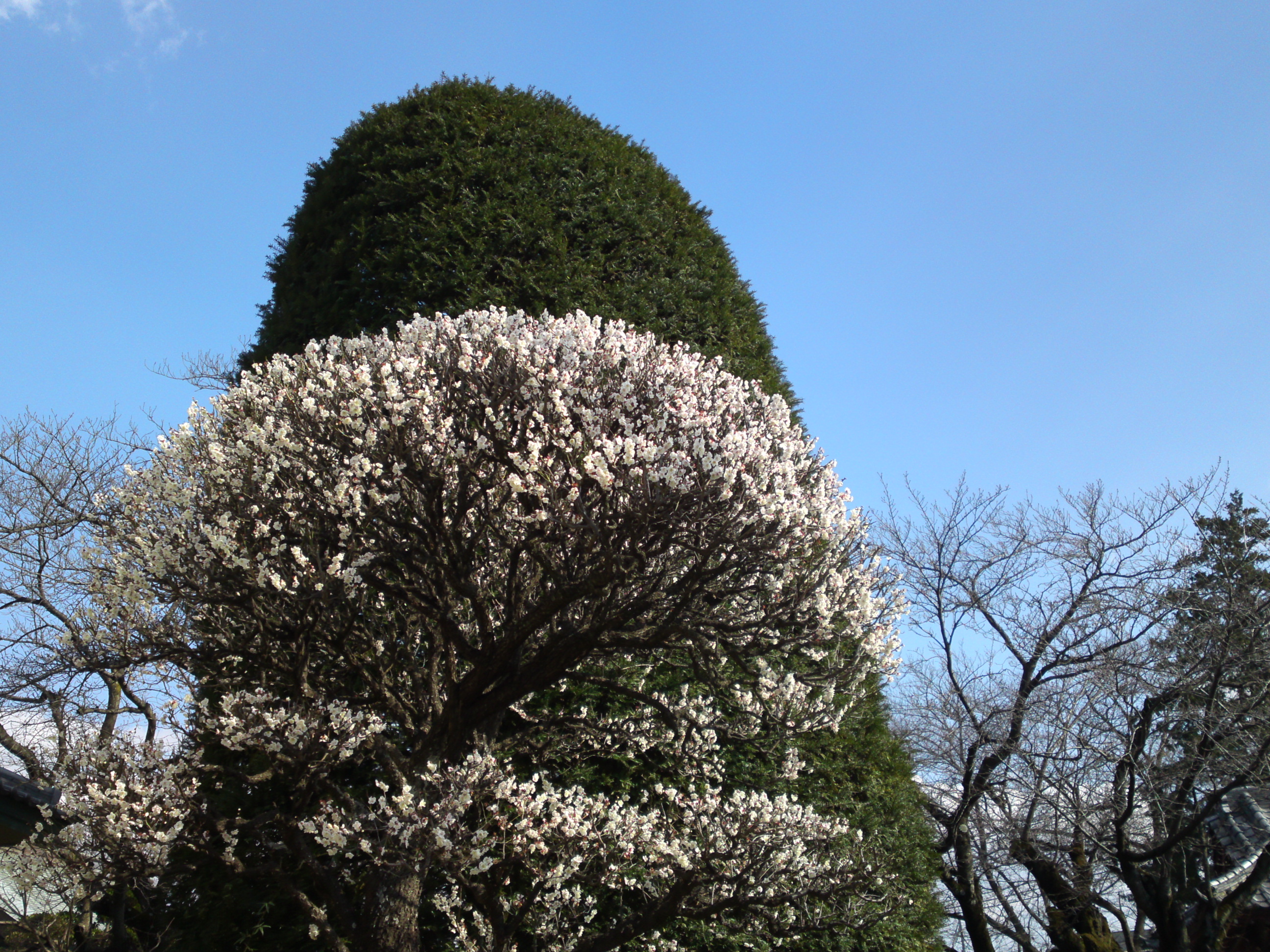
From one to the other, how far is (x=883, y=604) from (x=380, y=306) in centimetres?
566

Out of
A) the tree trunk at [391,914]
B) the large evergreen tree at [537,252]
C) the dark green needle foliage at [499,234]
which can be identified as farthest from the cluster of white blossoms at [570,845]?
the dark green needle foliage at [499,234]

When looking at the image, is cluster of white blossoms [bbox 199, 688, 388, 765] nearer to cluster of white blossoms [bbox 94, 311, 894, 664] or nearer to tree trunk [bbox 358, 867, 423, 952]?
cluster of white blossoms [bbox 94, 311, 894, 664]

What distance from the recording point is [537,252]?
8.19 metres

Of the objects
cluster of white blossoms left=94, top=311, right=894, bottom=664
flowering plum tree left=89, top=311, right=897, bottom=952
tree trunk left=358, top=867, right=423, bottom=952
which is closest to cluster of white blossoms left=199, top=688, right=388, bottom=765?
flowering plum tree left=89, top=311, right=897, bottom=952

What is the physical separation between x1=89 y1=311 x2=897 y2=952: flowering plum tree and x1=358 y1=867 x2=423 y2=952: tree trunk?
2 cm

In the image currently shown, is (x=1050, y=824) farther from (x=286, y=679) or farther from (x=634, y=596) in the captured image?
(x=286, y=679)

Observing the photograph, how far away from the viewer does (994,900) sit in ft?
51.9

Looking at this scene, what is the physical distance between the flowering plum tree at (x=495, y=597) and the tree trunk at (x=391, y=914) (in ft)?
0.05

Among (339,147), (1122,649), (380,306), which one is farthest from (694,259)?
(1122,649)

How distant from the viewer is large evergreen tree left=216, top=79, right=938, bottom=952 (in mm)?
7828

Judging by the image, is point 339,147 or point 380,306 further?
point 339,147

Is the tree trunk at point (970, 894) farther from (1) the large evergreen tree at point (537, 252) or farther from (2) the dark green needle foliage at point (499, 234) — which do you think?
(2) the dark green needle foliage at point (499, 234)

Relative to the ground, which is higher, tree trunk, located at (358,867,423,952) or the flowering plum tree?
the flowering plum tree

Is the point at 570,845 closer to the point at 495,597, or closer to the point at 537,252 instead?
the point at 495,597
